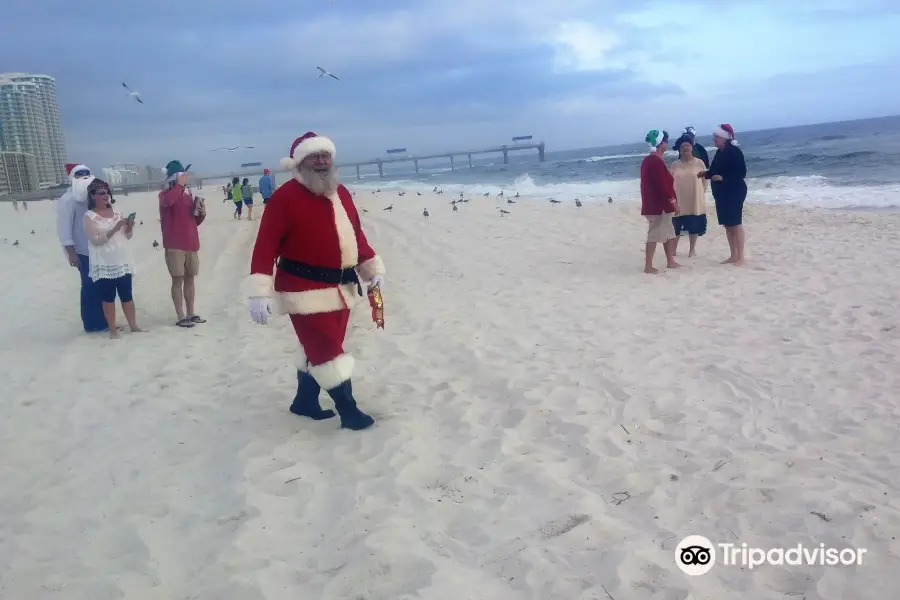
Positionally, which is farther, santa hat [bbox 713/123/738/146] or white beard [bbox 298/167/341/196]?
santa hat [bbox 713/123/738/146]

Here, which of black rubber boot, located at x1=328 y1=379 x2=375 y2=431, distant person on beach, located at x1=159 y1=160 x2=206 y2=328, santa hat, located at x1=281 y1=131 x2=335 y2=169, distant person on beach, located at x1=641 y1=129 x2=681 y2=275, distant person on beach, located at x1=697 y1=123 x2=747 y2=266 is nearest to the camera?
santa hat, located at x1=281 y1=131 x2=335 y2=169

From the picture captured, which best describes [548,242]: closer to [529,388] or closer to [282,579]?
[529,388]

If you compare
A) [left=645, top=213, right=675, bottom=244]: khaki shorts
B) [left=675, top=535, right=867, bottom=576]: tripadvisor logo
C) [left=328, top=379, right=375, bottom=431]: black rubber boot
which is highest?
[left=645, top=213, right=675, bottom=244]: khaki shorts

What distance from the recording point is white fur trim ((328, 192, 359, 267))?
152 inches

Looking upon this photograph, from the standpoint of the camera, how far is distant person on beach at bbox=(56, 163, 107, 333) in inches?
247

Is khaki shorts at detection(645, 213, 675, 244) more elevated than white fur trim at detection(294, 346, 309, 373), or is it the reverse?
khaki shorts at detection(645, 213, 675, 244)

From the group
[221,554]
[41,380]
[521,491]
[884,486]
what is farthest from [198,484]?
[884,486]

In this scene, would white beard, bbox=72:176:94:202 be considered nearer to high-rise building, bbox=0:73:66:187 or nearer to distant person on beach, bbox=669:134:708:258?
distant person on beach, bbox=669:134:708:258

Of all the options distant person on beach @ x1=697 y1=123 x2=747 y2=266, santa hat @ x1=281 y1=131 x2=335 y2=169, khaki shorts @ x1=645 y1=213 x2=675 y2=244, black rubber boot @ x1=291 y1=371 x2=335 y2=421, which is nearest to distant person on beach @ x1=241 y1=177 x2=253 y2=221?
khaki shorts @ x1=645 y1=213 x2=675 y2=244

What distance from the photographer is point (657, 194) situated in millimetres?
7758

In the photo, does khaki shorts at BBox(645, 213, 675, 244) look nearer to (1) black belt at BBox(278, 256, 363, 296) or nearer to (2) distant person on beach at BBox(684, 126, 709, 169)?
(2) distant person on beach at BBox(684, 126, 709, 169)

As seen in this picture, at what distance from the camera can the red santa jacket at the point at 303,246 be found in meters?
3.71

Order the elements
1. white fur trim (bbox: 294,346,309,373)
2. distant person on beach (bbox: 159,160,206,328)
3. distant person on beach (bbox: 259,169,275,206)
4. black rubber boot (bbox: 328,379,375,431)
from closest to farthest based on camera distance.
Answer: black rubber boot (bbox: 328,379,375,431) → white fur trim (bbox: 294,346,309,373) → distant person on beach (bbox: 159,160,206,328) → distant person on beach (bbox: 259,169,275,206)

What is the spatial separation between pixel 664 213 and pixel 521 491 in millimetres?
5506
